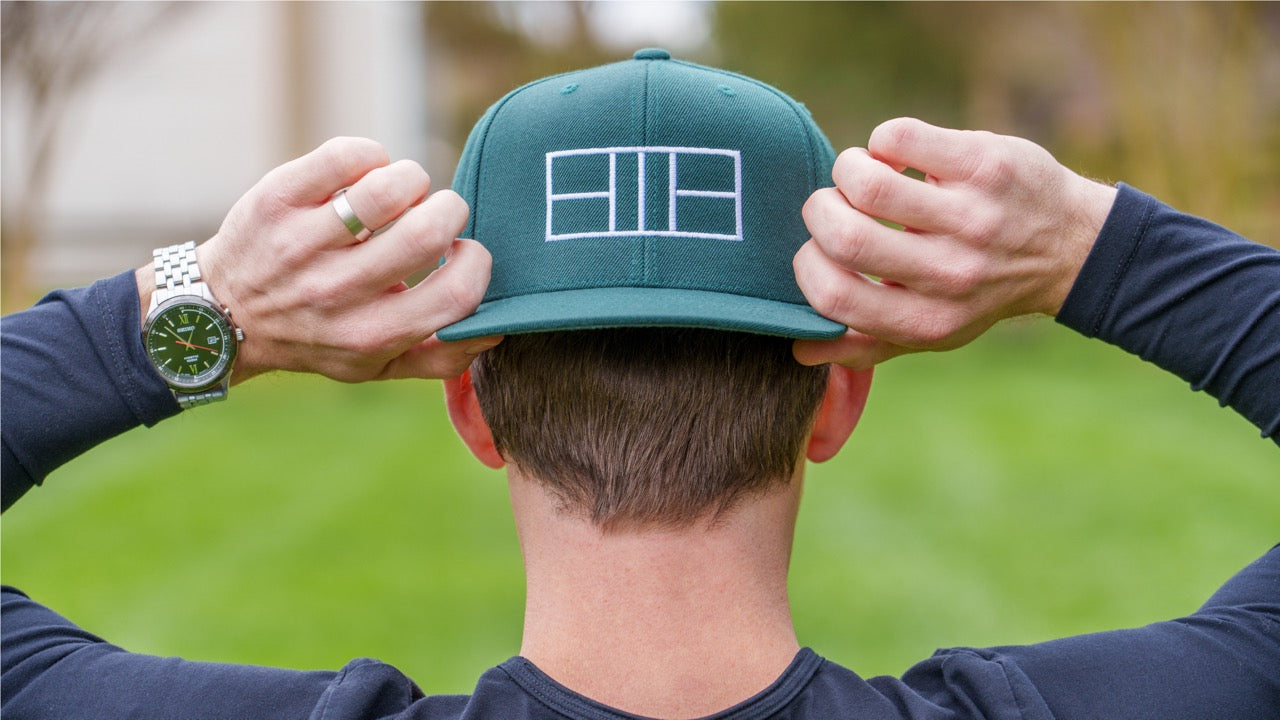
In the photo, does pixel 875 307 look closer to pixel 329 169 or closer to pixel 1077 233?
pixel 1077 233

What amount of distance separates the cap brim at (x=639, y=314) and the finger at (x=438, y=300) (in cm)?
2

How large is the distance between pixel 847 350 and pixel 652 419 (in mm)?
258

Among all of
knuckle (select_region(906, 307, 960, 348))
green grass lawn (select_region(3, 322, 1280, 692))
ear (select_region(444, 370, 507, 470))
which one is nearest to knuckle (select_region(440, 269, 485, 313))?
ear (select_region(444, 370, 507, 470))

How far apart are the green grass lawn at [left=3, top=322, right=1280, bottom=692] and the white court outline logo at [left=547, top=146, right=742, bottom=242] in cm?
338

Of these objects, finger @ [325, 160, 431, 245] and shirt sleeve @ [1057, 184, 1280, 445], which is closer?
finger @ [325, 160, 431, 245]

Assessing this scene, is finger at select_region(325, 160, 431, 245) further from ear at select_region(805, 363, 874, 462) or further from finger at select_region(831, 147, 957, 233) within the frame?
ear at select_region(805, 363, 874, 462)

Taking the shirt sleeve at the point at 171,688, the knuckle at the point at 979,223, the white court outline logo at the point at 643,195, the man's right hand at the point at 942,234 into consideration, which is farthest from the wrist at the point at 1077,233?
the shirt sleeve at the point at 171,688

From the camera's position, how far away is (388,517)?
23.1 ft

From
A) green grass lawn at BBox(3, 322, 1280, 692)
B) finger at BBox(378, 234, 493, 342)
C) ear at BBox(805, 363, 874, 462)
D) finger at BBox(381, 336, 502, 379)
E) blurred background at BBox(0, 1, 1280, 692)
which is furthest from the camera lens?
blurred background at BBox(0, 1, 1280, 692)

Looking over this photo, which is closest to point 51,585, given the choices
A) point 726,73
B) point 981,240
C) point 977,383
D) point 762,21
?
point 726,73

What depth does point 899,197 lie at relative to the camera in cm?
134

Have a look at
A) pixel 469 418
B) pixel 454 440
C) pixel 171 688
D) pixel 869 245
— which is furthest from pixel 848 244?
pixel 454 440

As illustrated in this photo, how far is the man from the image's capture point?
4.62 ft

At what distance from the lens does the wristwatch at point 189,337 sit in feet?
5.01
